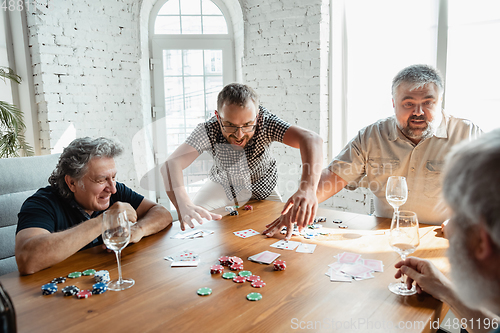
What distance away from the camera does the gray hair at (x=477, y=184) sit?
0.58 meters

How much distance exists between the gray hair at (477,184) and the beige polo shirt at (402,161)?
1.57 metres

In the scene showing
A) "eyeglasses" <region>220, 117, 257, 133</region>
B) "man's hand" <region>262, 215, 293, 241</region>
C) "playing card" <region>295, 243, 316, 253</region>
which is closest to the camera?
"playing card" <region>295, 243, 316, 253</region>

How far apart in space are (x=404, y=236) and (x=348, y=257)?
0.32 meters

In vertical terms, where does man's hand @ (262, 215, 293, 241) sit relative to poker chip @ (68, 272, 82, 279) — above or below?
above

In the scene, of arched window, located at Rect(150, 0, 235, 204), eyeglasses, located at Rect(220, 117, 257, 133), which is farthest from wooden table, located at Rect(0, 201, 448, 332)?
arched window, located at Rect(150, 0, 235, 204)

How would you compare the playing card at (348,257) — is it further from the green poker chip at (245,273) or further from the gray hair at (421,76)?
the gray hair at (421,76)

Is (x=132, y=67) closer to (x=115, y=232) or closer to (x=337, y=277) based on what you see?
(x=115, y=232)

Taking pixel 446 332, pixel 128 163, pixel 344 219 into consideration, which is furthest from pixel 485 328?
pixel 128 163

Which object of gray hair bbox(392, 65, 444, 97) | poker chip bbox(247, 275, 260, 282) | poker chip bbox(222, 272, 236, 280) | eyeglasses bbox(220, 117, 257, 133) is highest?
gray hair bbox(392, 65, 444, 97)

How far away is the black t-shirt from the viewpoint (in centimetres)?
159

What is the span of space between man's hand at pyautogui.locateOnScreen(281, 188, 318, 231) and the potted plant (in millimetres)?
2976

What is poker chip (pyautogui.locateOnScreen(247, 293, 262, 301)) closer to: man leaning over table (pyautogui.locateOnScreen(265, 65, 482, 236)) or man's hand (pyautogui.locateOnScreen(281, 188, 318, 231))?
man's hand (pyautogui.locateOnScreen(281, 188, 318, 231))

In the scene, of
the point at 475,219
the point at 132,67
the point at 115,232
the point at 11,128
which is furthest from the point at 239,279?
the point at 132,67

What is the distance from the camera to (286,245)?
1604 millimetres
